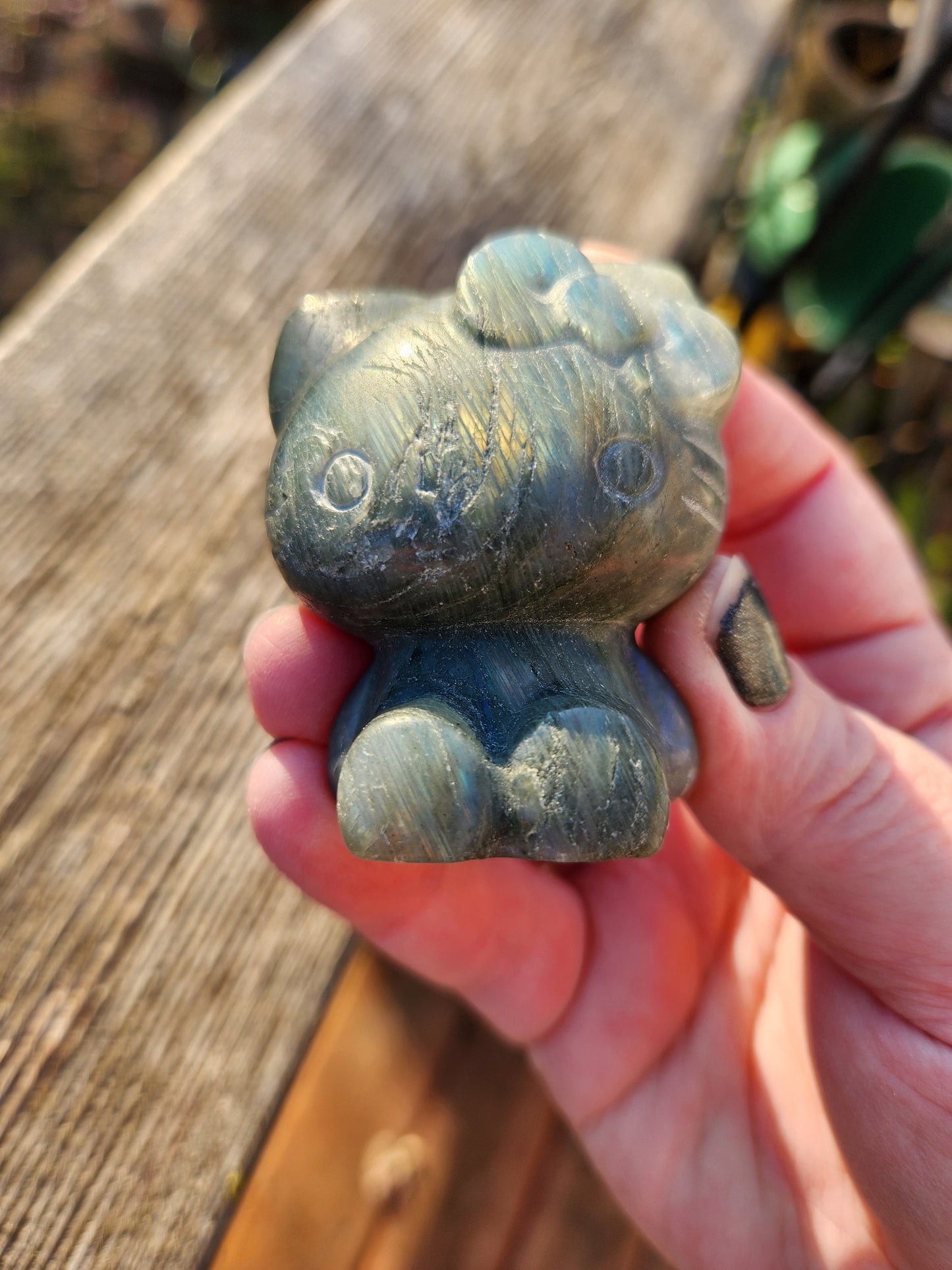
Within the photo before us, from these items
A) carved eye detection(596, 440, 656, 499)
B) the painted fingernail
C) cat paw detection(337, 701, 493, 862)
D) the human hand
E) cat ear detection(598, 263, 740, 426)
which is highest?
cat ear detection(598, 263, 740, 426)

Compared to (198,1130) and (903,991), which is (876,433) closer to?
(903,991)

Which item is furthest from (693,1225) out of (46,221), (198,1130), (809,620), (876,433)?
(46,221)

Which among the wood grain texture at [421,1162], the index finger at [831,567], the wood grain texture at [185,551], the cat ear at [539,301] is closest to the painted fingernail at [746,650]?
the cat ear at [539,301]

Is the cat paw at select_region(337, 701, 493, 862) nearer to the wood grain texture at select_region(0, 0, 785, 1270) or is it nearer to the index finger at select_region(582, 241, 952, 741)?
the wood grain texture at select_region(0, 0, 785, 1270)

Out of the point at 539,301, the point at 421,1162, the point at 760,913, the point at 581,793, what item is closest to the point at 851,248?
the point at 760,913

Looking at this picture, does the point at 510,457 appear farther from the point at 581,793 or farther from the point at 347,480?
the point at 581,793

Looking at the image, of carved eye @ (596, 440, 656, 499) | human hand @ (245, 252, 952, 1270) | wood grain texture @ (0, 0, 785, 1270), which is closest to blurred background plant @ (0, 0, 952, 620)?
wood grain texture @ (0, 0, 785, 1270)

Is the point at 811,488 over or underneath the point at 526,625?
underneath
